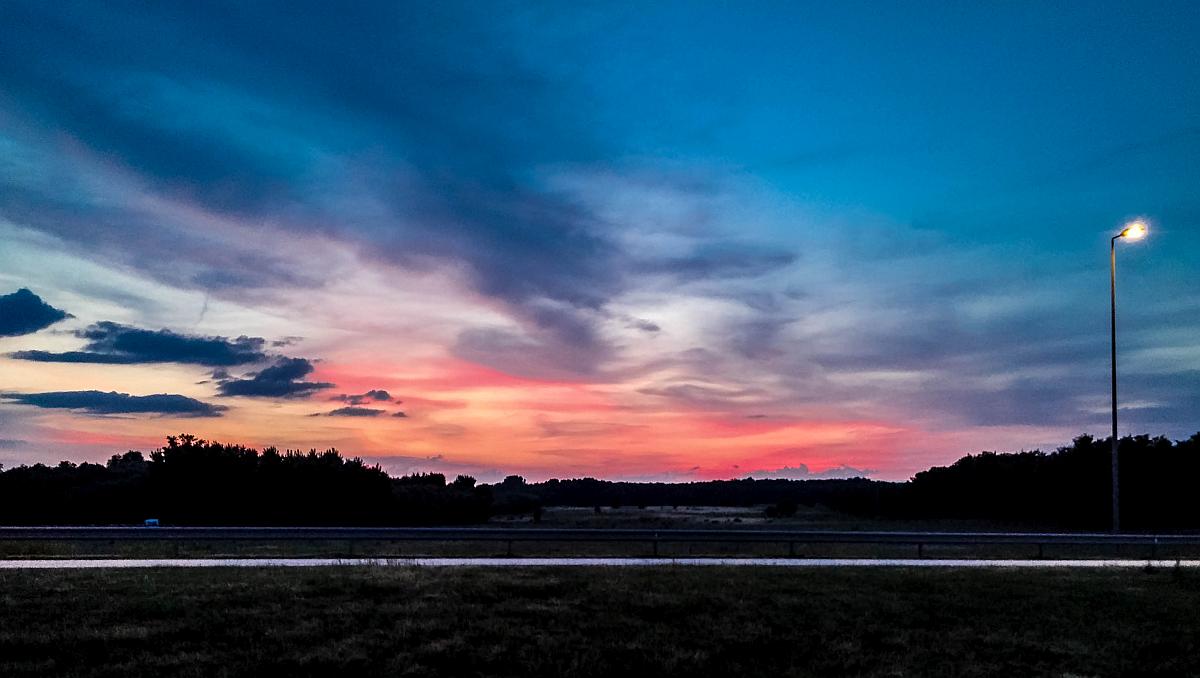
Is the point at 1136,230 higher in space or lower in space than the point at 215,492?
higher

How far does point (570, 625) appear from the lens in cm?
1203

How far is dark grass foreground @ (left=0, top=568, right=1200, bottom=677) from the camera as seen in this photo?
10188 millimetres

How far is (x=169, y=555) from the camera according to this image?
24.5 meters

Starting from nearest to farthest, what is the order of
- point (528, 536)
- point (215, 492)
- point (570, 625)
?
point (570, 625), point (528, 536), point (215, 492)

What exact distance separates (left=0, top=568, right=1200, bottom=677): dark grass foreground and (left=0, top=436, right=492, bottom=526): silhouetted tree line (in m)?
44.1

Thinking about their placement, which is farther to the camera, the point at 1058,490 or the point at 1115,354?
the point at 1058,490

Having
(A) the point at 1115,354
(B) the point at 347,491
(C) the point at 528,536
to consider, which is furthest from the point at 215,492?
(A) the point at 1115,354

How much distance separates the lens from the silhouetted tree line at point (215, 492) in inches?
2249

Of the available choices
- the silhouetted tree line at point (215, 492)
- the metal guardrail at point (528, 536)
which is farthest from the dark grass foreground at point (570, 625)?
the silhouetted tree line at point (215, 492)

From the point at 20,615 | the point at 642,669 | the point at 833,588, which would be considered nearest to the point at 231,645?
the point at 20,615

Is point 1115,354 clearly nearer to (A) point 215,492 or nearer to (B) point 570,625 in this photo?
(B) point 570,625

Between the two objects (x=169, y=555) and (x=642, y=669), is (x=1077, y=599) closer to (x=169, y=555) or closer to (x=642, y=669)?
(x=642, y=669)

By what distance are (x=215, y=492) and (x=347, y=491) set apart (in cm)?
1127

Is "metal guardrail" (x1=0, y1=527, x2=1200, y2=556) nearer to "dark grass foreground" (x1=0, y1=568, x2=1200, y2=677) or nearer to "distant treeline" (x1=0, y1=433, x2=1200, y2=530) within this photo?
"dark grass foreground" (x1=0, y1=568, x2=1200, y2=677)
